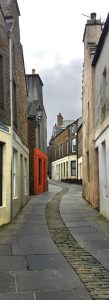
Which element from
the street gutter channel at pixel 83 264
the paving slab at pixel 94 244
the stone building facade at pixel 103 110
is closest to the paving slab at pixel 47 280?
the street gutter channel at pixel 83 264

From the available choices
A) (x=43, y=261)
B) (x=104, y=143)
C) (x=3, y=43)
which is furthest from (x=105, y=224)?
(x=3, y=43)

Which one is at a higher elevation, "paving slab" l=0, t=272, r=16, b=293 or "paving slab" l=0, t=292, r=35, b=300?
"paving slab" l=0, t=272, r=16, b=293

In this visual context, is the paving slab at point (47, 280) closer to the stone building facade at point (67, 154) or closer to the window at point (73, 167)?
the stone building facade at point (67, 154)

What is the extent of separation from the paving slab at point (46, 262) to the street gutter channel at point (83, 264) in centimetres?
14

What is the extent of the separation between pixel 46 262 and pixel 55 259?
314mm

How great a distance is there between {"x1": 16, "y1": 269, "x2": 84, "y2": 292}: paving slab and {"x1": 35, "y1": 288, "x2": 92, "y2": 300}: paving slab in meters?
0.20

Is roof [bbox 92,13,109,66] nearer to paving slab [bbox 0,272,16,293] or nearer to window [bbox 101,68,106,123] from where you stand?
window [bbox 101,68,106,123]

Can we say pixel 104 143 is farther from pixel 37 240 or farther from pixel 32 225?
pixel 37 240

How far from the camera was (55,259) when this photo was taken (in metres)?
8.45

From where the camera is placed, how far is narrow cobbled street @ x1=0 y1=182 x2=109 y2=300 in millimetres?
6309

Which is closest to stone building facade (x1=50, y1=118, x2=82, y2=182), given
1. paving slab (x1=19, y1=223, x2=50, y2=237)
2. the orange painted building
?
the orange painted building

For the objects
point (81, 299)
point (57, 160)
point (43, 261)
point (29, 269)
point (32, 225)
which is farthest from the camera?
point (57, 160)

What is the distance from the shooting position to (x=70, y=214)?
52.9ft

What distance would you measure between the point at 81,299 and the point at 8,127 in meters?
8.68
